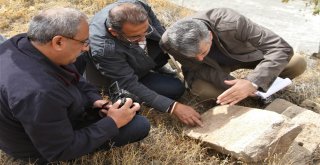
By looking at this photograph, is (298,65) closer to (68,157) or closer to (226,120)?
(226,120)

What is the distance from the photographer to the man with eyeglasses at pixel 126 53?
3217 millimetres

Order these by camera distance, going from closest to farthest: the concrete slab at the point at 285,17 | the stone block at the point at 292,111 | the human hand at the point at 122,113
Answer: the human hand at the point at 122,113
the stone block at the point at 292,111
the concrete slab at the point at 285,17

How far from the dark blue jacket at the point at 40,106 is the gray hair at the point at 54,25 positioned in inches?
3.7

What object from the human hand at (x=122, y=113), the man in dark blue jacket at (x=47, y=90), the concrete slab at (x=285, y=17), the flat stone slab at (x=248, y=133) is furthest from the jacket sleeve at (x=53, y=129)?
the concrete slab at (x=285, y=17)

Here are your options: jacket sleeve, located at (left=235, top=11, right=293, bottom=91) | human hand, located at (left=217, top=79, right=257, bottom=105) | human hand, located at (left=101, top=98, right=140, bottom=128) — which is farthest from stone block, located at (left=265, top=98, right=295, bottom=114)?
human hand, located at (left=101, top=98, right=140, bottom=128)

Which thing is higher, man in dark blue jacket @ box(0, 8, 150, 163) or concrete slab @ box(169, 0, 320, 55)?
man in dark blue jacket @ box(0, 8, 150, 163)

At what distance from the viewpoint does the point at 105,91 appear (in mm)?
3805

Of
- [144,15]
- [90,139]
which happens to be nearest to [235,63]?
[144,15]

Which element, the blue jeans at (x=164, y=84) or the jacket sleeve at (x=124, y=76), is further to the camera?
the blue jeans at (x=164, y=84)

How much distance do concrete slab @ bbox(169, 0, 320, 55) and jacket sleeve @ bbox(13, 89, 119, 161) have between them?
3984 millimetres

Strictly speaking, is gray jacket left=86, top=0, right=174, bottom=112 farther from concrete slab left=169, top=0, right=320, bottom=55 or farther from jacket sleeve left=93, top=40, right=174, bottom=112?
concrete slab left=169, top=0, right=320, bottom=55

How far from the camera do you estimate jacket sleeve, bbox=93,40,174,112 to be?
3.37m

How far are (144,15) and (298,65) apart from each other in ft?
5.82

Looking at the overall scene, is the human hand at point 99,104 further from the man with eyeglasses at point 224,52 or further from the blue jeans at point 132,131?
the man with eyeglasses at point 224,52
